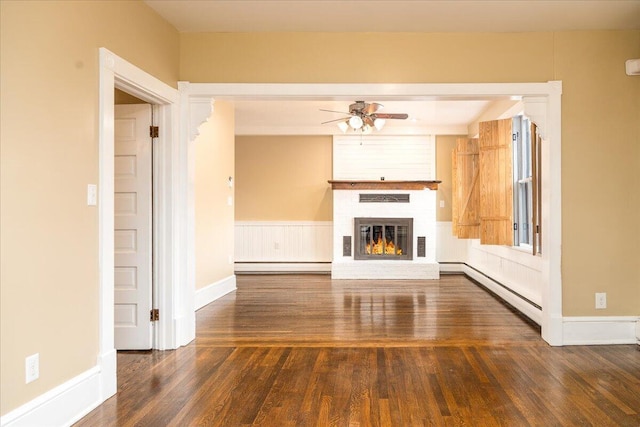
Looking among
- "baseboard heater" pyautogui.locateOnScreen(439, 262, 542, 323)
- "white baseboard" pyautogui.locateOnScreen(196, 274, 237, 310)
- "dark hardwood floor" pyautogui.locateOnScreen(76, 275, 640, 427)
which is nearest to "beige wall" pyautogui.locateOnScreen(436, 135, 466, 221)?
"baseboard heater" pyautogui.locateOnScreen(439, 262, 542, 323)

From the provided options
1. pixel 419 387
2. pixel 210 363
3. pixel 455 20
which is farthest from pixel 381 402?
pixel 455 20

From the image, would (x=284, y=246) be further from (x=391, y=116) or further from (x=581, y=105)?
(x=581, y=105)

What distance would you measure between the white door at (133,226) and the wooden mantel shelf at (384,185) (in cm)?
471

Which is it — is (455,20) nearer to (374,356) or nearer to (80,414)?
(374,356)

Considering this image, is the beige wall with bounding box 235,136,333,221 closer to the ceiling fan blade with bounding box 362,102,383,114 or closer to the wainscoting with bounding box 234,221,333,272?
the wainscoting with bounding box 234,221,333,272

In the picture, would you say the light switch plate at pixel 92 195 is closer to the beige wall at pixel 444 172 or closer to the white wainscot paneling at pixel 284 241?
the white wainscot paneling at pixel 284 241

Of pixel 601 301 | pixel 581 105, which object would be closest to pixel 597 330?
pixel 601 301

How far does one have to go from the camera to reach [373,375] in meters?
3.39

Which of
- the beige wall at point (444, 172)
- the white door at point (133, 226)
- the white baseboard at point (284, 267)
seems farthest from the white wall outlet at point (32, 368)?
the beige wall at point (444, 172)

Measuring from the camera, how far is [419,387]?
3.14m

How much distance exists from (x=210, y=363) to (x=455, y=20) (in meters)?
3.23

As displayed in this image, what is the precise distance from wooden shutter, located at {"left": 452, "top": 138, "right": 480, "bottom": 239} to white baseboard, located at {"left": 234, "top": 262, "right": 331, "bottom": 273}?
9.96 feet

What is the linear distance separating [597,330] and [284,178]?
595 centimetres

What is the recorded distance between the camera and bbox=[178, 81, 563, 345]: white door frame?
413 centimetres
